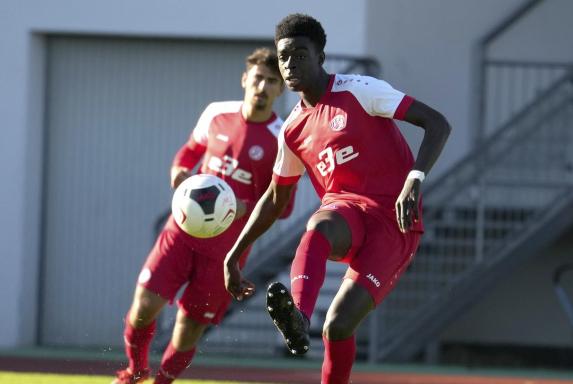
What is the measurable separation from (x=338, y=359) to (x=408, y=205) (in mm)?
937

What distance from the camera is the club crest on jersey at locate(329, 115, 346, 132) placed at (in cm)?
763

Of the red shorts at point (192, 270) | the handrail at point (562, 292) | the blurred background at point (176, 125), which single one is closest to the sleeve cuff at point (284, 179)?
the red shorts at point (192, 270)

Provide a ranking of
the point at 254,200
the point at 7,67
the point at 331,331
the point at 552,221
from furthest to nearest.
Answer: the point at 7,67, the point at 552,221, the point at 254,200, the point at 331,331

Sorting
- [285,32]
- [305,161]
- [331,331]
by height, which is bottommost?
[331,331]

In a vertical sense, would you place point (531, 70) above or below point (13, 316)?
above

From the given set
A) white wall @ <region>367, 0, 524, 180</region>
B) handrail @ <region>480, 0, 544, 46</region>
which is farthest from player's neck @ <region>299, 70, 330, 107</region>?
handrail @ <region>480, 0, 544, 46</region>

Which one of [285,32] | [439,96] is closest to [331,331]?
[285,32]

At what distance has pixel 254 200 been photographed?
9.96 meters

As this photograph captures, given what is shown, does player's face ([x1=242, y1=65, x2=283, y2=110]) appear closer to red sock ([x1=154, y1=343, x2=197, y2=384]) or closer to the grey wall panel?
red sock ([x1=154, y1=343, x2=197, y2=384])

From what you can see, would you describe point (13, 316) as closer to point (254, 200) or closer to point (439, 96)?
point (439, 96)

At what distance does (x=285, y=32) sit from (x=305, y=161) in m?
0.75

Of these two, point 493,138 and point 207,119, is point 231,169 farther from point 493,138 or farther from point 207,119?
point 493,138

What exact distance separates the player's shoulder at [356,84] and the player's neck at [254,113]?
243 cm

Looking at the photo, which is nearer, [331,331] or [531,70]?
[331,331]
